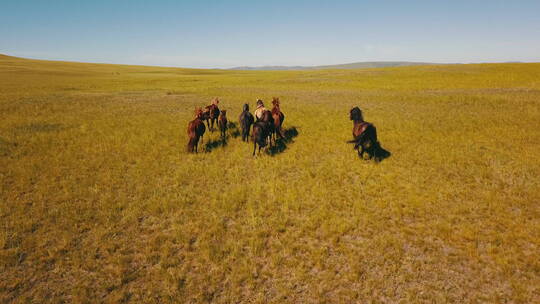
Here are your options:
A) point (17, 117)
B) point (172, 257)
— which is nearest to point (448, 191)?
point (172, 257)

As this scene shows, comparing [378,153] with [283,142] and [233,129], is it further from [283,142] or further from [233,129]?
[233,129]

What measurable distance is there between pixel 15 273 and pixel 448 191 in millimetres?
11258

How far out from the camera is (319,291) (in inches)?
189

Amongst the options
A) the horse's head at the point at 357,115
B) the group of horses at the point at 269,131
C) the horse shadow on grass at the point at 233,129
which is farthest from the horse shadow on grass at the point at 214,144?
the horse's head at the point at 357,115

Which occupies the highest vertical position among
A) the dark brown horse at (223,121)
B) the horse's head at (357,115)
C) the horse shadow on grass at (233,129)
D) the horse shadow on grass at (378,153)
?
the horse's head at (357,115)

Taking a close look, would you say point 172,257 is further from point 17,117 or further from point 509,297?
point 17,117

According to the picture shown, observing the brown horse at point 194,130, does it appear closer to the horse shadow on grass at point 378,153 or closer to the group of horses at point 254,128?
the group of horses at point 254,128

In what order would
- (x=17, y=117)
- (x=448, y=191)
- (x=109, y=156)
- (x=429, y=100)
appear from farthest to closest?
(x=429, y=100) → (x=17, y=117) → (x=109, y=156) → (x=448, y=191)

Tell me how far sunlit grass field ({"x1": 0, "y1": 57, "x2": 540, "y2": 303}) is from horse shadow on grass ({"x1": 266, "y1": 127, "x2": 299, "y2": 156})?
0.97ft

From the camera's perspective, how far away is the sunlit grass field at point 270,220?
4.94 m

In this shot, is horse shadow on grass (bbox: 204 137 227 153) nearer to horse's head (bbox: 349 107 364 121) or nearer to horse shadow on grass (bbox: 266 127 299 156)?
horse shadow on grass (bbox: 266 127 299 156)

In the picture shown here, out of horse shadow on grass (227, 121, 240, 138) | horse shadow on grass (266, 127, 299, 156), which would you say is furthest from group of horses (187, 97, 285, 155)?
horse shadow on grass (227, 121, 240, 138)

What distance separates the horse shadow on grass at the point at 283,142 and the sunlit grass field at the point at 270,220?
297 millimetres

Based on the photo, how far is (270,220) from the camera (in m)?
6.97
